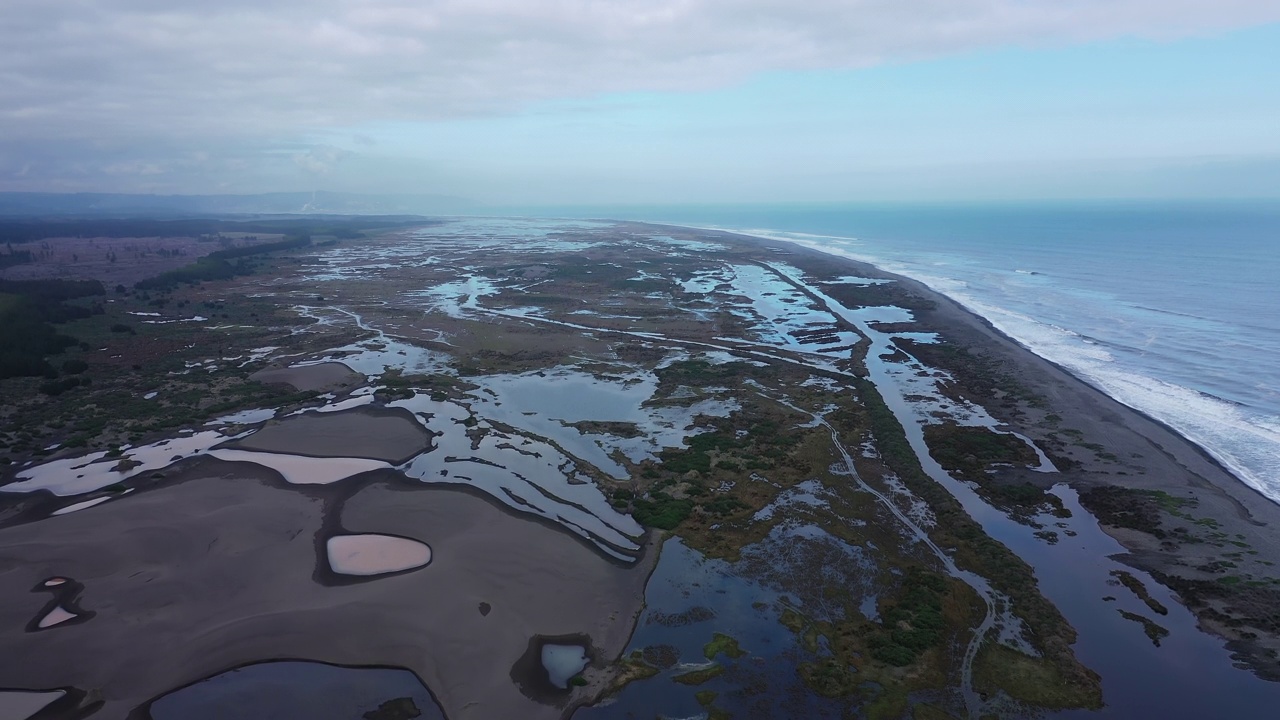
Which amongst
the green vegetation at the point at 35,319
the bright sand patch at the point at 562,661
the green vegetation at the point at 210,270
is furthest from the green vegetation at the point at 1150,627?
the green vegetation at the point at 210,270

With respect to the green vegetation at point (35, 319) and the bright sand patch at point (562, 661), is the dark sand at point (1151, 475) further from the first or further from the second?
the green vegetation at point (35, 319)

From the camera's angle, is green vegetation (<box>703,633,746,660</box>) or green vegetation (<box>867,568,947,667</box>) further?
green vegetation (<box>703,633,746,660</box>)

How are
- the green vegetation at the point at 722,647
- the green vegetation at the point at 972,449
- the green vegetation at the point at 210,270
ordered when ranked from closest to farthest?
1. the green vegetation at the point at 722,647
2. the green vegetation at the point at 972,449
3. the green vegetation at the point at 210,270

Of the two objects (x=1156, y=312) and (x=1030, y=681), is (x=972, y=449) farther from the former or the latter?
(x=1156, y=312)

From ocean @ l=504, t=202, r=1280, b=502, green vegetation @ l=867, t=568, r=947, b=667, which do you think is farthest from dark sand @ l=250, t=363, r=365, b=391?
ocean @ l=504, t=202, r=1280, b=502

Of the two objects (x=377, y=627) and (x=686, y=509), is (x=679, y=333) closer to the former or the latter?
(x=686, y=509)

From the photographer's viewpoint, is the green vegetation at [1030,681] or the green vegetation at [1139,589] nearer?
the green vegetation at [1030,681]

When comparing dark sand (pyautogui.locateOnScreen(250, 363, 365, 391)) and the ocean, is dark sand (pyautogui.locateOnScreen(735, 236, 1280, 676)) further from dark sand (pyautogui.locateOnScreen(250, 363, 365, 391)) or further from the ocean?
dark sand (pyautogui.locateOnScreen(250, 363, 365, 391))
